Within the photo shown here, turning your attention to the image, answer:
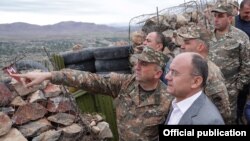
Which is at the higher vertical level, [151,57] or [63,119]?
[151,57]

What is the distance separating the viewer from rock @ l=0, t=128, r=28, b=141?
4.85 m

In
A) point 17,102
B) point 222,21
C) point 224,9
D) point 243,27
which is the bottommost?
point 17,102

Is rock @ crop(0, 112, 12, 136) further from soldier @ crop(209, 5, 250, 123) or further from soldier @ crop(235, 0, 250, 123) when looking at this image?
soldier @ crop(235, 0, 250, 123)

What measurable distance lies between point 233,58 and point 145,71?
1988 millimetres

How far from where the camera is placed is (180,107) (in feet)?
8.86

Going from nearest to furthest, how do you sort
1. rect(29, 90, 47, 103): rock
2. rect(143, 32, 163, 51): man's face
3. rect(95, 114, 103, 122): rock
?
rect(143, 32, 163, 51): man's face
rect(29, 90, 47, 103): rock
rect(95, 114, 103, 122): rock

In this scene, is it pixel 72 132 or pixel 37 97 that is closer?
pixel 72 132

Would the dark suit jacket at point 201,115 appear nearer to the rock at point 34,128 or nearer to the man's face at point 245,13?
the rock at point 34,128

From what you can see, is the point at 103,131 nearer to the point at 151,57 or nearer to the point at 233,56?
the point at 233,56

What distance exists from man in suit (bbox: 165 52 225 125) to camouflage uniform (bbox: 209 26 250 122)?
2.28 meters

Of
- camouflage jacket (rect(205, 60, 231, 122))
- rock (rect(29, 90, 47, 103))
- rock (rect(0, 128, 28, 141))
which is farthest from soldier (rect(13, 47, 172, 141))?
rock (rect(29, 90, 47, 103))

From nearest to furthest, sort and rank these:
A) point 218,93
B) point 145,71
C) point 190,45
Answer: point 145,71 → point 218,93 → point 190,45

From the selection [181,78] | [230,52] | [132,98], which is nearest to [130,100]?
[132,98]

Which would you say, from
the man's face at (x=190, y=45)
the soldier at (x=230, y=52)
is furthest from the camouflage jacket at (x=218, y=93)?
the soldier at (x=230, y=52)
